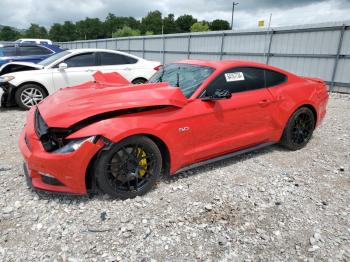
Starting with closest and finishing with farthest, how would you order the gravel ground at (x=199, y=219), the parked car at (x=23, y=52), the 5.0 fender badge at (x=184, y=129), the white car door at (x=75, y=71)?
the gravel ground at (x=199, y=219), the 5.0 fender badge at (x=184, y=129), the white car door at (x=75, y=71), the parked car at (x=23, y=52)

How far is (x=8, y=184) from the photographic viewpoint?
334 cm

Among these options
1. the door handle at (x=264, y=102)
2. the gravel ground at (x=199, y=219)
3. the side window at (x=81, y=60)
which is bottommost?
the gravel ground at (x=199, y=219)

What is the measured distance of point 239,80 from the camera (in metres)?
3.80

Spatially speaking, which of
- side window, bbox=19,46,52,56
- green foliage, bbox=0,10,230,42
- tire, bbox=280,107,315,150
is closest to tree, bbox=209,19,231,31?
green foliage, bbox=0,10,230,42

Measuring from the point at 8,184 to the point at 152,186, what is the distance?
1692 mm

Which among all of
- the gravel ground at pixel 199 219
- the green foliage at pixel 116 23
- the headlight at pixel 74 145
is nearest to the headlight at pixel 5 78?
the gravel ground at pixel 199 219

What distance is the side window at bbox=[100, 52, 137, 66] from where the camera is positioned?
764 centimetres

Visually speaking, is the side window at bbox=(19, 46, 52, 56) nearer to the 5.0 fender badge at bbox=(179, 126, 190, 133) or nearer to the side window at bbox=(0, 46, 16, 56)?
the side window at bbox=(0, 46, 16, 56)

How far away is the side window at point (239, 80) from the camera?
3.55 metres

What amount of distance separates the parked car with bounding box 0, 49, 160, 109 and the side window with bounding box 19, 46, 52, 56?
273 cm

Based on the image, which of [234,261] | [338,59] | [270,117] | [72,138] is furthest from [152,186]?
[338,59]

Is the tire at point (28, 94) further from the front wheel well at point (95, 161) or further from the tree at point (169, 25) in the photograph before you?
the tree at point (169, 25)

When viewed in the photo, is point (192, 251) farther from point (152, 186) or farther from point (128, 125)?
point (128, 125)

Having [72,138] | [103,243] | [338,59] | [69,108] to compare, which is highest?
[338,59]
